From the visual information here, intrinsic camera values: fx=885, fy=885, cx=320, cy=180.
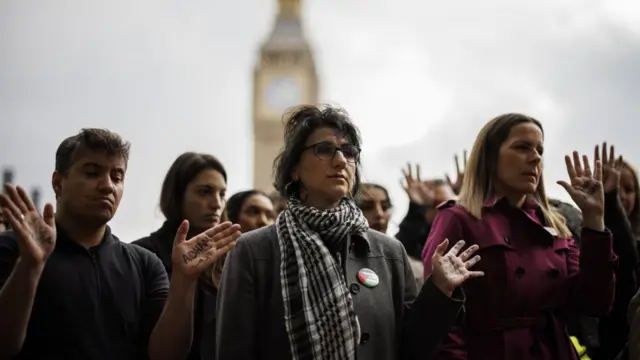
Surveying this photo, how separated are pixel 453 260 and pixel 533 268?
479mm

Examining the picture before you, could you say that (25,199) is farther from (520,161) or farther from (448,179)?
(448,179)

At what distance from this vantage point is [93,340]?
10.4 ft

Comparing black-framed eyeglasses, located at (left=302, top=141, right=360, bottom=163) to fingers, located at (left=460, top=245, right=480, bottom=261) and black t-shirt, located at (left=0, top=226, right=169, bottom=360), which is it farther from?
black t-shirt, located at (left=0, top=226, right=169, bottom=360)

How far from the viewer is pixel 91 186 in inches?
131

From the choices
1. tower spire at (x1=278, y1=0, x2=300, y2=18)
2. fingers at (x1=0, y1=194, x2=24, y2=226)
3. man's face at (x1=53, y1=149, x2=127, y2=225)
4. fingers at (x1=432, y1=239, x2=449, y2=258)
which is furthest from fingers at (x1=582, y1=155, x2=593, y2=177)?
tower spire at (x1=278, y1=0, x2=300, y2=18)

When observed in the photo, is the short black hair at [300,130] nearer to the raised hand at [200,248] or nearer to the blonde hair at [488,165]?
the raised hand at [200,248]

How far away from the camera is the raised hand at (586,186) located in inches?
154

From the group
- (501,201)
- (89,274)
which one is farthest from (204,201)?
(501,201)

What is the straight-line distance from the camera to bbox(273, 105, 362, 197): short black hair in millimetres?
3537

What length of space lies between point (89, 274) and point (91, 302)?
0.38 ft

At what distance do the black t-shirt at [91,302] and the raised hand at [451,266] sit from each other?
1.06m

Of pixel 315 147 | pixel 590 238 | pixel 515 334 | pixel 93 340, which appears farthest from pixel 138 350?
pixel 590 238

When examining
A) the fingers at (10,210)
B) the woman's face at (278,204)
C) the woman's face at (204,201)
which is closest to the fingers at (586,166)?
the woman's face at (204,201)

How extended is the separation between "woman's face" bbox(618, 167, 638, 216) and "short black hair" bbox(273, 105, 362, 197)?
6.56 feet
